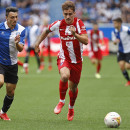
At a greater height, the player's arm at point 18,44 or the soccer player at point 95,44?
the player's arm at point 18,44

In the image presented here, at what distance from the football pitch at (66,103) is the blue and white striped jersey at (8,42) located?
46.5 inches

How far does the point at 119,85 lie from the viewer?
562 inches

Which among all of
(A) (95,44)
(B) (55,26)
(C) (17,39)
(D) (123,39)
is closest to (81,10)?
(A) (95,44)

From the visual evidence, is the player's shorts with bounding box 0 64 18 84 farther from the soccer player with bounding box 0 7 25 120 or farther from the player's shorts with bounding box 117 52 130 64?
the player's shorts with bounding box 117 52 130 64

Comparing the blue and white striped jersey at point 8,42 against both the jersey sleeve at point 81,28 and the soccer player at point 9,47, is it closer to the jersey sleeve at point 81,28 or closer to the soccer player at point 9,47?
the soccer player at point 9,47

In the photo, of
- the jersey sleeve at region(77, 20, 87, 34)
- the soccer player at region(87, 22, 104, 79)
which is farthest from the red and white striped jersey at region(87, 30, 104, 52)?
the jersey sleeve at region(77, 20, 87, 34)

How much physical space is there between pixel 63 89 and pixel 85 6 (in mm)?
22777

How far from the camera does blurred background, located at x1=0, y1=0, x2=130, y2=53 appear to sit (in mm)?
29031

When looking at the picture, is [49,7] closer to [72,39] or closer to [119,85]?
[119,85]

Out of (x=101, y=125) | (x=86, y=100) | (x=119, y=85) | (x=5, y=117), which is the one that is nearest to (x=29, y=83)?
(x=119, y=85)

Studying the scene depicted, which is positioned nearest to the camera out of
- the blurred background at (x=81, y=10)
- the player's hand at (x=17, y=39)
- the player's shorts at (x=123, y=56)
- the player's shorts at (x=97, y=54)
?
the player's hand at (x=17, y=39)

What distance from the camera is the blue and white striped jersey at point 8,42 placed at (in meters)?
7.61

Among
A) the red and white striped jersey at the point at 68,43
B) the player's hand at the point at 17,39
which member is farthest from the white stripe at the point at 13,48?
the red and white striped jersey at the point at 68,43

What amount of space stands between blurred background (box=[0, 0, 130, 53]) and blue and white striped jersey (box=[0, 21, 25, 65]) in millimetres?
20394
